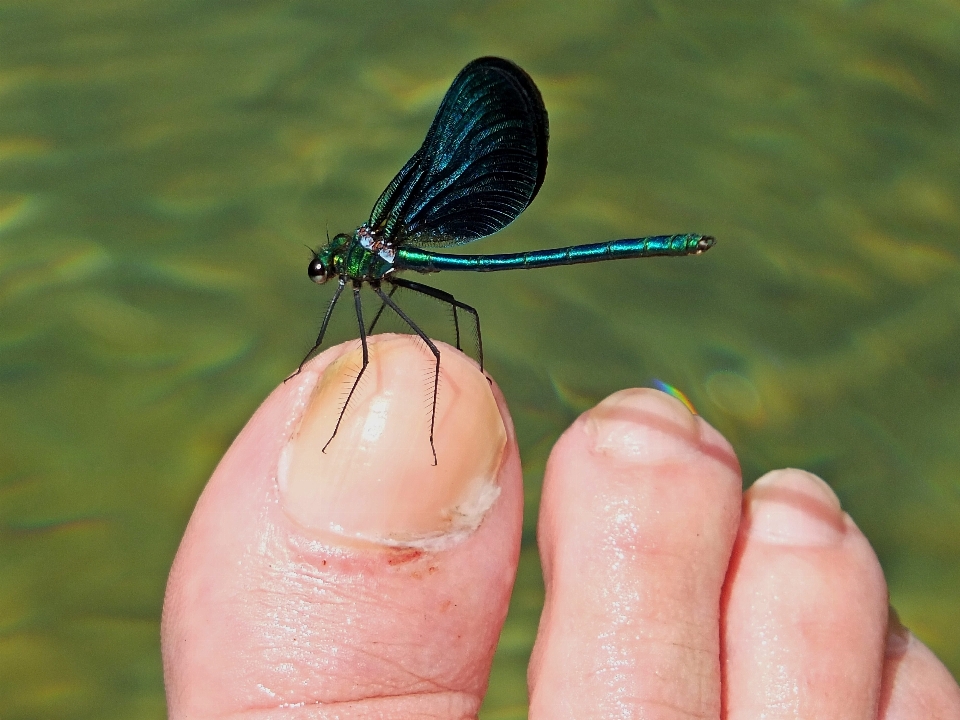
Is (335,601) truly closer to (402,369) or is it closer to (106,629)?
(402,369)

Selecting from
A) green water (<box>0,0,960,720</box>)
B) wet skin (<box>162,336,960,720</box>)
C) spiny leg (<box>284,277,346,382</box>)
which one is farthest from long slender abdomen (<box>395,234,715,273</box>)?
green water (<box>0,0,960,720</box>)

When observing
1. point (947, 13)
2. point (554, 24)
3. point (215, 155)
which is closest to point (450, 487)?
point (215, 155)

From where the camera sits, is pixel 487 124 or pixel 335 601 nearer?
pixel 335 601

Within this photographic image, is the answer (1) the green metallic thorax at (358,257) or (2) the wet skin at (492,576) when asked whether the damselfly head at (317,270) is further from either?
(2) the wet skin at (492,576)

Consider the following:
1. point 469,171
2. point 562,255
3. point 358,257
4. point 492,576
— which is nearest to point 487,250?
point 469,171

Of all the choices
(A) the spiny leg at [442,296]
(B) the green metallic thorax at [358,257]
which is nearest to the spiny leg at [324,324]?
(B) the green metallic thorax at [358,257]
